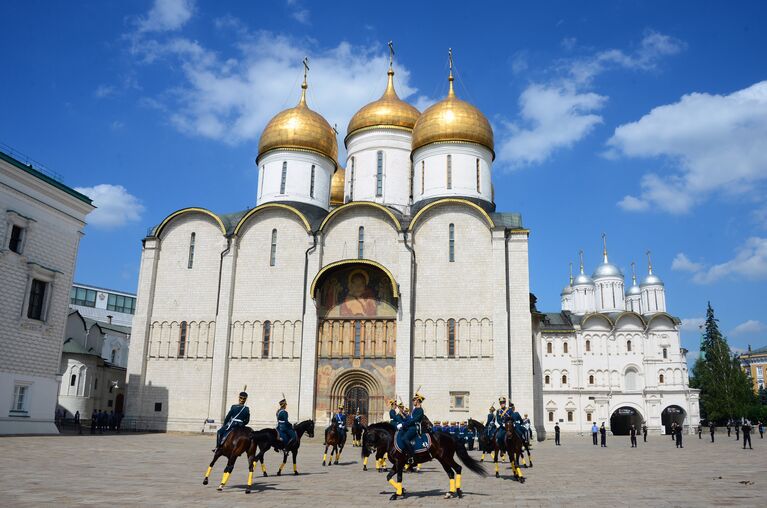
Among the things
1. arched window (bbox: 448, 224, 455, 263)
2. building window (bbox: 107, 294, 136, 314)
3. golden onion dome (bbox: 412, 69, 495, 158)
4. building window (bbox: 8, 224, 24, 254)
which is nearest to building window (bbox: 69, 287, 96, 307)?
building window (bbox: 107, 294, 136, 314)

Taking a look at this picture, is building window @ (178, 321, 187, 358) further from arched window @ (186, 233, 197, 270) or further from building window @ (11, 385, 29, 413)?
building window @ (11, 385, 29, 413)

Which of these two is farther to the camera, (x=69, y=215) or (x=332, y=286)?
(x=332, y=286)

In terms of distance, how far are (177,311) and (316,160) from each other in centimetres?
1052

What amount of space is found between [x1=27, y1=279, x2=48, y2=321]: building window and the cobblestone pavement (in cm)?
728

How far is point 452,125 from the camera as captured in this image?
100ft

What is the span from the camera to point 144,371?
28984 millimetres

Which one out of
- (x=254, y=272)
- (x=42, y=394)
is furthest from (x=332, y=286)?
(x=42, y=394)

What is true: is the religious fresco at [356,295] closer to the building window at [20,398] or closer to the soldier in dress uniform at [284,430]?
the building window at [20,398]

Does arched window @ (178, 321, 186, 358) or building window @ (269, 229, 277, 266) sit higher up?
building window @ (269, 229, 277, 266)

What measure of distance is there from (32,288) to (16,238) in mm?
1869

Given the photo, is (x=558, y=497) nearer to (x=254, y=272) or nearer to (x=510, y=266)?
(x=510, y=266)

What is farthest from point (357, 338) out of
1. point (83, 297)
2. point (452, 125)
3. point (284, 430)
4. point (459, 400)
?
point (83, 297)

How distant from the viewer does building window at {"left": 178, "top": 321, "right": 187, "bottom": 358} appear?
2883cm

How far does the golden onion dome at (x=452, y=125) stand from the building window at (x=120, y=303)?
4437cm
